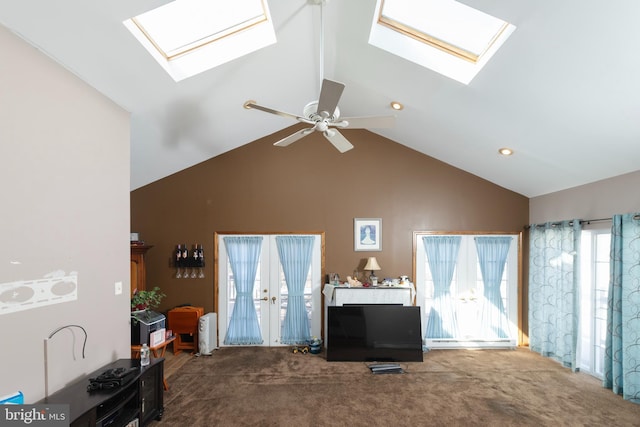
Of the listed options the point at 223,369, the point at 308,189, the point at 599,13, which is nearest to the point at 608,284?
the point at 599,13

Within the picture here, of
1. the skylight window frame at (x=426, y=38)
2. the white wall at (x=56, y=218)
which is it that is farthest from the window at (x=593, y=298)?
the white wall at (x=56, y=218)

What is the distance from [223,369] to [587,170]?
18.0 feet

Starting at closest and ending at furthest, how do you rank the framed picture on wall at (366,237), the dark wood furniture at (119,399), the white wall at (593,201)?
the dark wood furniture at (119,399) → the white wall at (593,201) → the framed picture on wall at (366,237)

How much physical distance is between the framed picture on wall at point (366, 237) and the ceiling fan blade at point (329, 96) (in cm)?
317

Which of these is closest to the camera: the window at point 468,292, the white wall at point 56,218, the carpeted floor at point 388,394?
the white wall at point 56,218

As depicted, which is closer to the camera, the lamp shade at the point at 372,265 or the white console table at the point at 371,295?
the white console table at the point at 371,295

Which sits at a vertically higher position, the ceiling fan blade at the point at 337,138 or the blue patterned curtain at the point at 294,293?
the ceiling fan blade at the point at 337,138

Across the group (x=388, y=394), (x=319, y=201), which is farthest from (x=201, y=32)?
(x=388, y=394)

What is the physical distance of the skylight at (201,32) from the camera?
2953 millimetres

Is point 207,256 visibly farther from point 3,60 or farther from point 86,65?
point 3,60

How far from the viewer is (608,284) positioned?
13.7 feet

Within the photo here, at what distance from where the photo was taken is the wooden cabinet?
5.27 meters

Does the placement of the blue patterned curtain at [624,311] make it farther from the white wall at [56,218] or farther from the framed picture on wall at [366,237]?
the white wall at [56,218]

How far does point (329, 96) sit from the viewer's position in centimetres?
254
